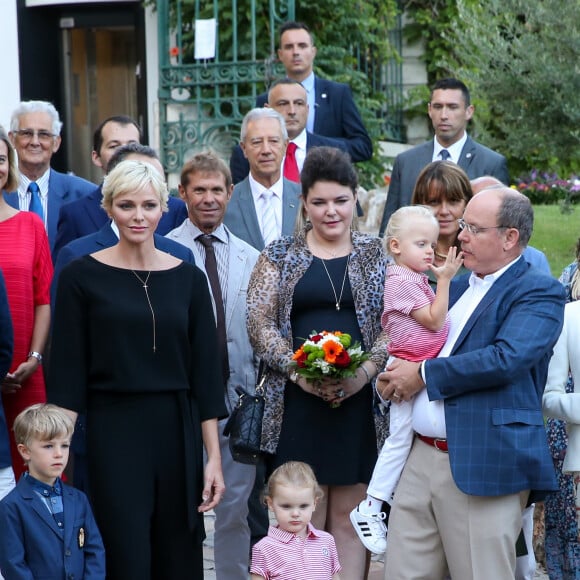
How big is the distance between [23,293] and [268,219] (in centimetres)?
164

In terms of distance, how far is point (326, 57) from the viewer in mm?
12336

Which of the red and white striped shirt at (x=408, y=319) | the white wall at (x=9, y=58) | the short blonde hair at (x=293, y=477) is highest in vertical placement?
the white wall at (x=9, y=58)

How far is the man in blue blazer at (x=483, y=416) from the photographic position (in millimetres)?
4410

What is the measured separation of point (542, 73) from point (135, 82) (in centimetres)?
513

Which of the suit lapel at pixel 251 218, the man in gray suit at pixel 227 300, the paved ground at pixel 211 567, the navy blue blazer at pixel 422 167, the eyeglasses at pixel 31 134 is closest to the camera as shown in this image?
the man in gray suit at pixel 227 300

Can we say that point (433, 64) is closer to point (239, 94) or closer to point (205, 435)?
point (239, 94)

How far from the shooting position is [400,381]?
4.71 meters

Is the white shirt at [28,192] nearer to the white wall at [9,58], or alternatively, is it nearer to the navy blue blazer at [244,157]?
the navy blue blazer at [244,157]

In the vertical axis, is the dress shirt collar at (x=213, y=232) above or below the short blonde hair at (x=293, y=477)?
above

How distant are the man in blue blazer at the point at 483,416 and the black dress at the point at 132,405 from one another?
854 millimetres

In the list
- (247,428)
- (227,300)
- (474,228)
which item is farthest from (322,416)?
(474,228)

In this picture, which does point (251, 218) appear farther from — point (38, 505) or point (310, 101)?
point (38, 505)

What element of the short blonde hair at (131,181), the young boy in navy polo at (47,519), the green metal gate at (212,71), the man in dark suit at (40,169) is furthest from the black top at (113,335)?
the green metal gate at (212,71)

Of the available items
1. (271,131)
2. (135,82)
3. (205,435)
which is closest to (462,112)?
(271,131)
